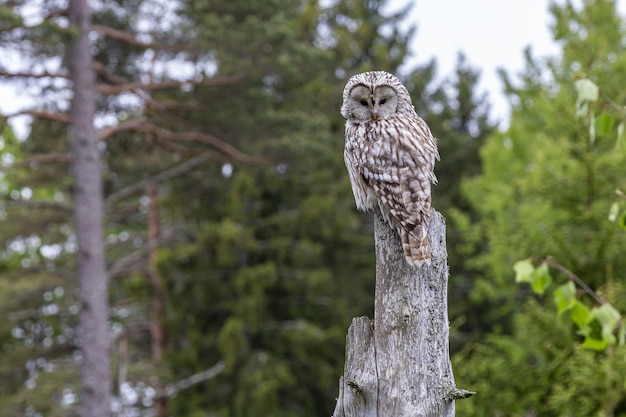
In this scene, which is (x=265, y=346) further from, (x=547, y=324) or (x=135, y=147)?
(x=547, y=324)

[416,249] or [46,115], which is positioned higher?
[46,115]

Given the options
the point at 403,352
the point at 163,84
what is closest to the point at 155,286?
the point at 163,84

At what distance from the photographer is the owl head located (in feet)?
18.3

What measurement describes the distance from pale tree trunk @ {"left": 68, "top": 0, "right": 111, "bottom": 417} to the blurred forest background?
31 centimetres

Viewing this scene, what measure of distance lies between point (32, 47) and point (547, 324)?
26.6 ft

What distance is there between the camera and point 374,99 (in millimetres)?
5562

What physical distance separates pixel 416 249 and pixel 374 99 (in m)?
1.92

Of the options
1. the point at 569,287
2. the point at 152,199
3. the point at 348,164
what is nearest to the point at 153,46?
the point at 152,199

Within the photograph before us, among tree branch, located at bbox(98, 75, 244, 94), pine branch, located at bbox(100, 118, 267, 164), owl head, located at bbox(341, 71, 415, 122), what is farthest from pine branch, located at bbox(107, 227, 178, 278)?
owl head, located at bbox(341, 71, 415, 122)

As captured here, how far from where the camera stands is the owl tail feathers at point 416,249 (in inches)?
149

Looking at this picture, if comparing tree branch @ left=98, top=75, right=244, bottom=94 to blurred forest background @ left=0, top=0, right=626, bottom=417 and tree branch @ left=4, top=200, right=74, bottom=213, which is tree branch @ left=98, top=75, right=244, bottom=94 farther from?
tree branch @ left=4, top=200, right=74, bottom=213

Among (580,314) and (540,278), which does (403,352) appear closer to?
(540,278)

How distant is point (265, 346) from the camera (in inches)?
764

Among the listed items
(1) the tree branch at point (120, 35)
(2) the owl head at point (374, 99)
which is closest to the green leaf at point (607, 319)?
(2) the owl head at point (374, 99)
